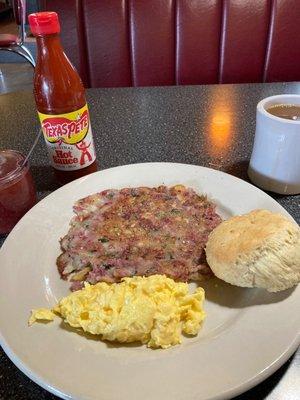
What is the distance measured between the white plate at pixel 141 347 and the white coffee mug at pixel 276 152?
0.15m

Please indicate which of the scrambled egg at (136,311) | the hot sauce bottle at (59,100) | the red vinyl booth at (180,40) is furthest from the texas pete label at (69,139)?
the red vinyl booth at (180,40)

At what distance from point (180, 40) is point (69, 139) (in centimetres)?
110

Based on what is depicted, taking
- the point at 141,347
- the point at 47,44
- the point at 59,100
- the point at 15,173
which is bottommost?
the point at 141,347

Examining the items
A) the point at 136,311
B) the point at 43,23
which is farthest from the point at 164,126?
the point at 136,311

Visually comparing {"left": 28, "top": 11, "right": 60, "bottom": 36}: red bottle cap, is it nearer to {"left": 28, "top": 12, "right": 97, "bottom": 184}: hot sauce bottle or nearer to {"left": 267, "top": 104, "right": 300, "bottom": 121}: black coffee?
{"left": 28, "top": 12, "right": 97, "bottom": 184}: hot sauce bottle

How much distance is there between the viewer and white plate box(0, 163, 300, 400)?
1.80 feet

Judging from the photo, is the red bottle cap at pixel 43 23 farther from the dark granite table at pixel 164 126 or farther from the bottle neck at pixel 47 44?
the dark granite table at pixel 164 126

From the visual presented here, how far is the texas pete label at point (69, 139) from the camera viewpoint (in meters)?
0.92

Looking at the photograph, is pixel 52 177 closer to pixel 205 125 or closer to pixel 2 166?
pixel 2 166

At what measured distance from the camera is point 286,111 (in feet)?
3.20

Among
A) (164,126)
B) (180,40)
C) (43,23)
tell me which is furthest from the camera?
Answer: (180,40)

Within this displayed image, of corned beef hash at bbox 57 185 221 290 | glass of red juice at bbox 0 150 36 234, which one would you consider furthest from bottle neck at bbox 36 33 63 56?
corned beef hash at bbox 57 185 221 290

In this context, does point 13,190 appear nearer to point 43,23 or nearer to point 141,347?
point 43,23

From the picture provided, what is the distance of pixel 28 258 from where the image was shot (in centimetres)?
78
